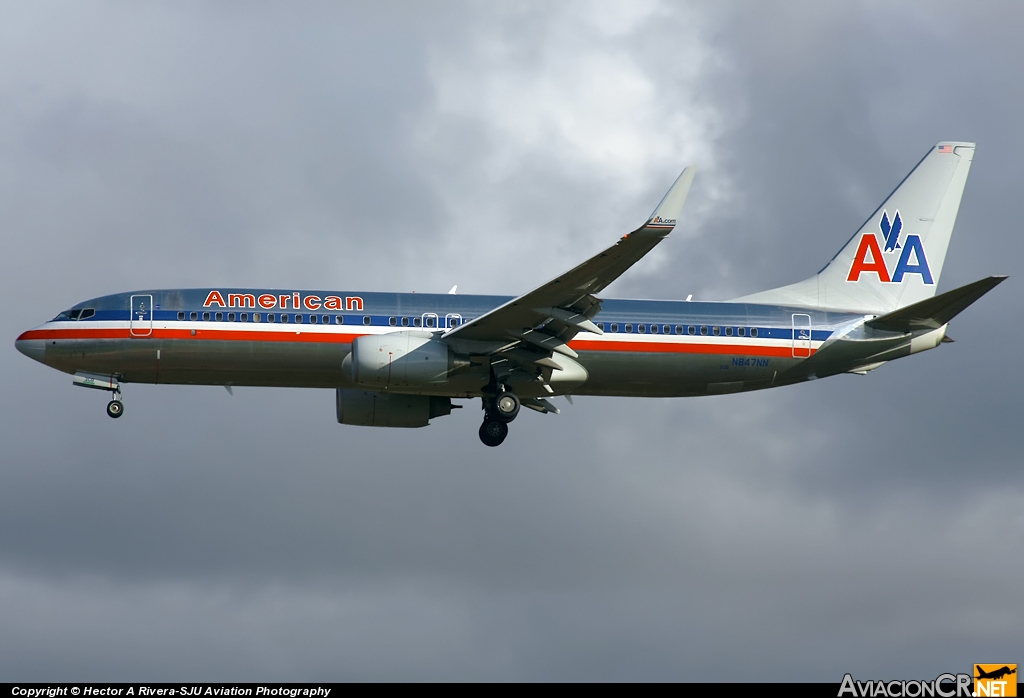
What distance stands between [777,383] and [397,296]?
12.8 meters

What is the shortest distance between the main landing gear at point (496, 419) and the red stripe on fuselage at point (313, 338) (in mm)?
2598

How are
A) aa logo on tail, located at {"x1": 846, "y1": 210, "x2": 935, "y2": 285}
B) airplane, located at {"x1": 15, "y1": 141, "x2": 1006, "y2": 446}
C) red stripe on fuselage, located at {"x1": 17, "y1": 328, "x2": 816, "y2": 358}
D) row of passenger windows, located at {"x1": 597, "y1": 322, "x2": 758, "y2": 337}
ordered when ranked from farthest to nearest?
aa logo on tail, located at {"x1": 846, "y1": 210, "x2": 935, "y2": 285} → row of passenger windows, located at {"x1": 597, "y1": 322, "x2": 758, "y2": 337} → red stripe on fuselage, located at {"x1": 17, "y1": 328, "x2": 816, "y2": 358} → airplane, located at {"x1": 15, "y1": 141, "x2": 1006, "y2": 446}

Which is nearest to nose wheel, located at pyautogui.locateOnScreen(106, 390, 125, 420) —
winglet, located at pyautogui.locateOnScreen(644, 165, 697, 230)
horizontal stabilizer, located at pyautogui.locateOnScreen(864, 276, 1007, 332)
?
winglet, located at pyautogui.locateOnScreen(644, 165, 697, 230)

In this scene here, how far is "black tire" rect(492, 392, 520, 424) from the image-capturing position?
45.2 m

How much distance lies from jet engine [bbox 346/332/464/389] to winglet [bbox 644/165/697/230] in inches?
348

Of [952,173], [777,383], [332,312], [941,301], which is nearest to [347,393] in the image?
[332,312]

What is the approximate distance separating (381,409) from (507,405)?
17.2ft

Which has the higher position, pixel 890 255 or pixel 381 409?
pixel 890 255

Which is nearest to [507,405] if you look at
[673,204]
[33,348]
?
[673,204]

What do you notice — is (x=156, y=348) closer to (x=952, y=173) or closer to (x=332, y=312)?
(x=332, y=312)

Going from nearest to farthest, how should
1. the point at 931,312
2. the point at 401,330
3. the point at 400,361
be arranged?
the point at 400,361
the point at 401,330
the point at 931,312

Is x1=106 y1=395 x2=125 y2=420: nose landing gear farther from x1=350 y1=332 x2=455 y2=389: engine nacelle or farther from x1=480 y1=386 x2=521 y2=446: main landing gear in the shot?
x1=480 y1=386 x2=521 y2=446: main landing gear

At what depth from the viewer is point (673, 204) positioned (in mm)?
38281

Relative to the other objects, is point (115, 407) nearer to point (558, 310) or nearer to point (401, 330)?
point (401, 330)
